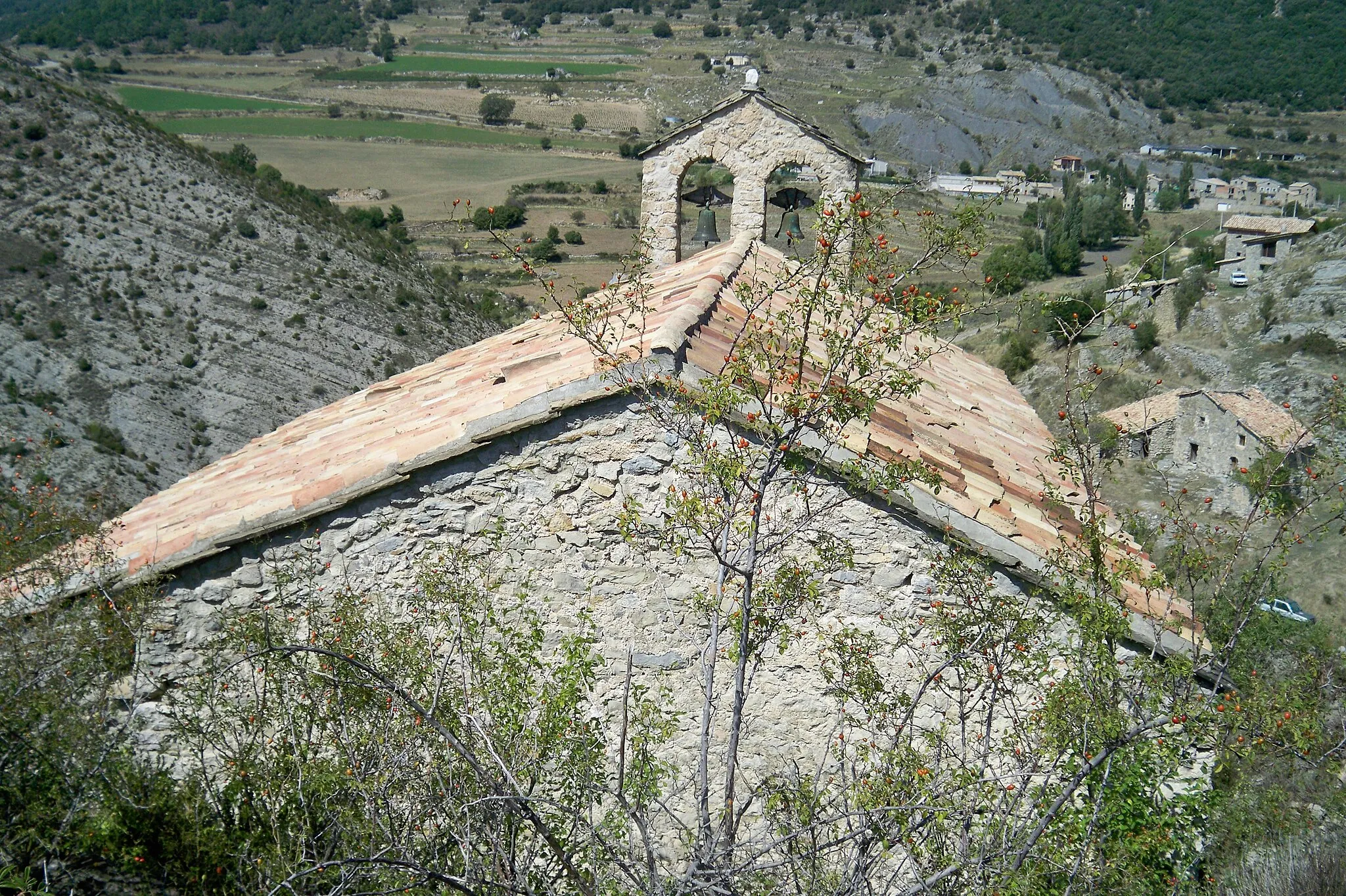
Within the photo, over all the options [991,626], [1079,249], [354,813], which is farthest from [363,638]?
[1079,249]

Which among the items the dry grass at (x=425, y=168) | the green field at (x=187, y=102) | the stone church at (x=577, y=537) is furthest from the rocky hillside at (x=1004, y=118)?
the stone church at (x=577, y=537)

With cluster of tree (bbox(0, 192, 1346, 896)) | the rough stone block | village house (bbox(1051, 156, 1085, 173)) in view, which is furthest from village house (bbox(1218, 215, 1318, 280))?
the rough stone block

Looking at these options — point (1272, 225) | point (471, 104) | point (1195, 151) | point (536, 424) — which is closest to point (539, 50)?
point (471, 104)

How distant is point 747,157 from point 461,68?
6955cm

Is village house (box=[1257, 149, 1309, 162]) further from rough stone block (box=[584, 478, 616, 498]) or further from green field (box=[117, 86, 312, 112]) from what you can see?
rough stone block (box=[584, 478, 616, 498])

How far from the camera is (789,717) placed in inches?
206

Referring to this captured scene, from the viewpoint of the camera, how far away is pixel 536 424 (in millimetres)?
5211

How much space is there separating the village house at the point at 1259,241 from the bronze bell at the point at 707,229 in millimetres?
32338

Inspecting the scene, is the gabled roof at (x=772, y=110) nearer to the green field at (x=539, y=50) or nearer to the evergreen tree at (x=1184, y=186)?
the evergreen tree at (x=1184, y=186)

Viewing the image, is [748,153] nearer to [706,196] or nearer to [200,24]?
[706,196]

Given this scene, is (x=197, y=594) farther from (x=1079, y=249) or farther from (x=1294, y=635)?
(x=1079, y=249)

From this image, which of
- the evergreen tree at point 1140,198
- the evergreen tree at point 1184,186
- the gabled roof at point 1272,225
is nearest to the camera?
the gabled roof at point 1272,225

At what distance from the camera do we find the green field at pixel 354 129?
51.8 metres

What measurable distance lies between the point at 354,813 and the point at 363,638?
86 centimetres
